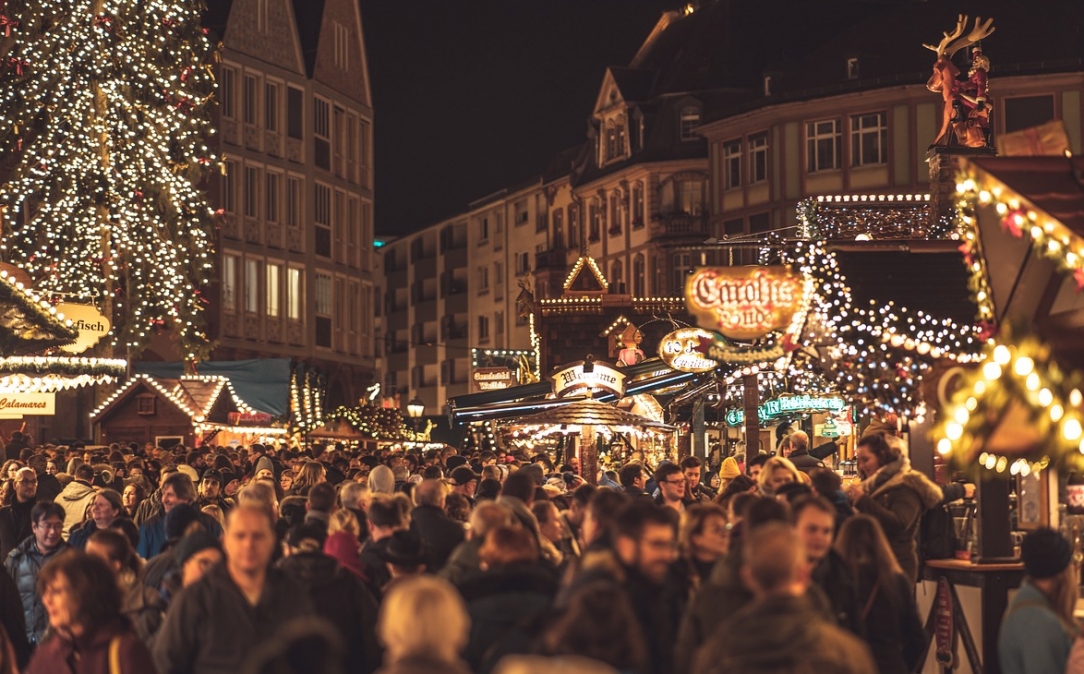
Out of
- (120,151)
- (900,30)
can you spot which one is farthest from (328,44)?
(120,151)

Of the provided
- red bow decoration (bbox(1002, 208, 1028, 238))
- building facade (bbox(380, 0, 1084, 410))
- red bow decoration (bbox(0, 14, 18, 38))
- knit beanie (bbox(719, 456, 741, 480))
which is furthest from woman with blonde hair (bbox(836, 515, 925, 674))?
building facade (bbox(380, 0, 1084, 410))

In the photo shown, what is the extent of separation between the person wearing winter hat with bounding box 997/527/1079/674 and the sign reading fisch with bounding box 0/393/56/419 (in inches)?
972

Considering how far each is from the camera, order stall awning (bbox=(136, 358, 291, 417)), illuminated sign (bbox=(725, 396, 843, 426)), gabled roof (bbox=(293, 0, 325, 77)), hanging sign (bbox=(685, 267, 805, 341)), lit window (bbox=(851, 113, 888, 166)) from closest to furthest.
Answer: hanging sign (bbox=(685, 267, 805, 341)) < illuminated sign (bbox=(725, 396, 843, 426)) < stall awning (bbox=(136, 358, 291, 417)) < lit window (bbox=(851, 113, 888, 166)) < gabled roof (bbox=(293, 0, 325, 77))

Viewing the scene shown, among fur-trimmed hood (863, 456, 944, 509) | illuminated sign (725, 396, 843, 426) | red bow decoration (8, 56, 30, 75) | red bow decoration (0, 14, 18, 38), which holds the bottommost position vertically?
fur-trimmed hood (863, 456, 944, 509)

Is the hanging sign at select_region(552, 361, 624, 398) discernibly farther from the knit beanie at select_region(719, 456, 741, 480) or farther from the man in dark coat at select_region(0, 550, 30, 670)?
the man in dark coat at select_region(0, 550, 30, 670)

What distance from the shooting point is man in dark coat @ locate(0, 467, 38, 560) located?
14672 millimetres

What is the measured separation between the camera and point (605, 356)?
46.8 m

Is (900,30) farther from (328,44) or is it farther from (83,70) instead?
(83,70)

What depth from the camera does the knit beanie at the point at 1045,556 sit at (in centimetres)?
846

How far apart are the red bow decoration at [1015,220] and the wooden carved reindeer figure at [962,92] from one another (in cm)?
1287

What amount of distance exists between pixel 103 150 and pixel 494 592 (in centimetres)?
3181

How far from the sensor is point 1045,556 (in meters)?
8.46

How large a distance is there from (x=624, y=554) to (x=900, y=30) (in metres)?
51.2

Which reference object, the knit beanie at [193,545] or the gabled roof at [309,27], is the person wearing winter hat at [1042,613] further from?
the gabled roof at [309,27]
